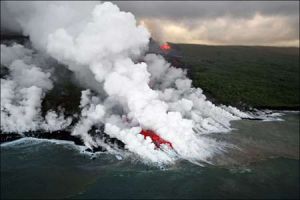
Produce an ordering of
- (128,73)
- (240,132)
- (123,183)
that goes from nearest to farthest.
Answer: (123,183), (128,73), (240,132)

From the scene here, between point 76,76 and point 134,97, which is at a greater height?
point 76,76

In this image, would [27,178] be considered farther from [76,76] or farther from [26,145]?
[76,76]

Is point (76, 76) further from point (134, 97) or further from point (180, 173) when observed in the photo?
point (180, 173)

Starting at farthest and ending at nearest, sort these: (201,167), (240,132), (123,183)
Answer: (240,132)
(201,167)
(123,183)

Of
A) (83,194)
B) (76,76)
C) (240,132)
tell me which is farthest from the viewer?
(76,76)

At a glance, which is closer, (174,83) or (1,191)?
(1,191)

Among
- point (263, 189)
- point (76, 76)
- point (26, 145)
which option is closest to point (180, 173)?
point (263, 189)

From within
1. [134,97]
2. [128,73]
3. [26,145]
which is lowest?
[26,145]

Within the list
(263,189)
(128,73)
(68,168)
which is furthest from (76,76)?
(263,189)

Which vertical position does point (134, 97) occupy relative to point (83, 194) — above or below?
above
